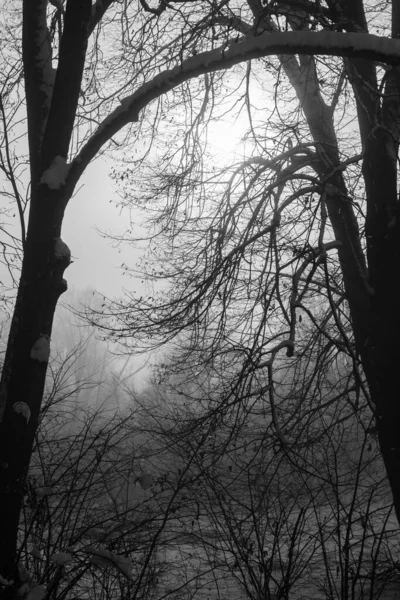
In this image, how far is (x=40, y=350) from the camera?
10.7 feet

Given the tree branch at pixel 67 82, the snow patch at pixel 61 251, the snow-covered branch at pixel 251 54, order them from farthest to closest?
1. the tree branch at pixel 67 82
2. the snow patch at pixel 61 251
3. the snow-covered branch at pixel 251 54

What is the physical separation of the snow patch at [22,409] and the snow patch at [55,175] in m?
1.33

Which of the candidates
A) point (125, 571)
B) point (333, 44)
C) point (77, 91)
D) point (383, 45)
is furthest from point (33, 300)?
point (383, 45)

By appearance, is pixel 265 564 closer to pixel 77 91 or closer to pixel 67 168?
pixel 67 168

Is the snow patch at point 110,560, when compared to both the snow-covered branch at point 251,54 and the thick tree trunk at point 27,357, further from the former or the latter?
the snow-covered branch at point 251,54

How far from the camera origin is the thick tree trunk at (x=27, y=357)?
3.09 meters

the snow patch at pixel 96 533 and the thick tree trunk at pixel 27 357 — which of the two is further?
the snow patch at pixel 96 533

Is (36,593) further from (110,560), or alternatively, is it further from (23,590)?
(110,560)

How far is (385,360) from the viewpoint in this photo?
5078mm

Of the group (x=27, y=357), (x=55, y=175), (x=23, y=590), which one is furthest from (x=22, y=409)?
(x=55, y=175)

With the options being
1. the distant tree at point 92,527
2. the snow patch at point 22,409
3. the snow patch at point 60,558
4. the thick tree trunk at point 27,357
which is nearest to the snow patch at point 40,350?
the thick tree trunk at point 27,357

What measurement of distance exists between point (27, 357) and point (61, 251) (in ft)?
2.25

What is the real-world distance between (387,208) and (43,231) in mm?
3417

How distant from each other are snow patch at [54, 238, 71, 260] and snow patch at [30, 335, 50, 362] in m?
0.51
